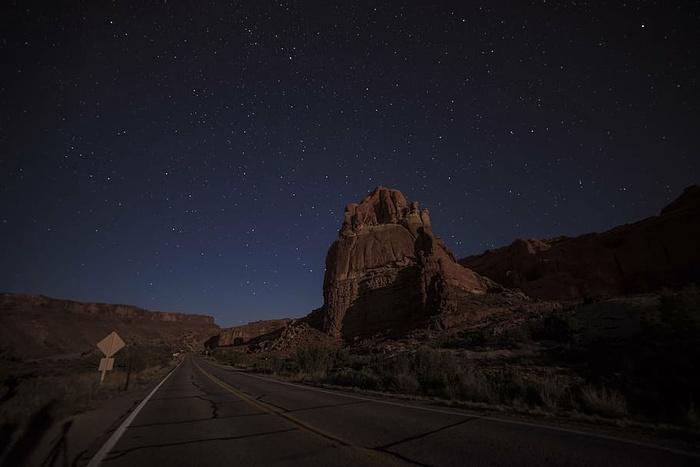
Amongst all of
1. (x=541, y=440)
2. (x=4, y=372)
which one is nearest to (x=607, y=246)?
(x=541, y=440)

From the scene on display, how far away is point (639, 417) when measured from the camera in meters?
6.34

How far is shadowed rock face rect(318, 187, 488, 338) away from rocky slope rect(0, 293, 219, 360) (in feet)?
122

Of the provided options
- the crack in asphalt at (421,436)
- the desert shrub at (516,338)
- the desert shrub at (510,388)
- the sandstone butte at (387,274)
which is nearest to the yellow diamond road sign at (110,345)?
the crack in asphalt at (421,436)

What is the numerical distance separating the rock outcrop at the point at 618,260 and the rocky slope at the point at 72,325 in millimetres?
73091

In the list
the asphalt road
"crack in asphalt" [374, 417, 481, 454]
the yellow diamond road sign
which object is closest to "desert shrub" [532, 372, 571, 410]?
the asphalt road

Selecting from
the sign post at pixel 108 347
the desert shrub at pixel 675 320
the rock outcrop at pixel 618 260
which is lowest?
the sign post at pixel 108 347

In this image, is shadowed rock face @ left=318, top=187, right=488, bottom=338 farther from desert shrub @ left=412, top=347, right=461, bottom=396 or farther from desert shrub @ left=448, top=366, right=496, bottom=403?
desert shrub @ left=448, top=366, right=496, bottom=403

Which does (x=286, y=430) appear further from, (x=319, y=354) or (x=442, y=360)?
(x=319, y=354)

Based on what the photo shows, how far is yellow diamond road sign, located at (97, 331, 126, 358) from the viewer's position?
634 inches

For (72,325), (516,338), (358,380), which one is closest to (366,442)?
(358,380)

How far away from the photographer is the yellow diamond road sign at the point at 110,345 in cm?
1609

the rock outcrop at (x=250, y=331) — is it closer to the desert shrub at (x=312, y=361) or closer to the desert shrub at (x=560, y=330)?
the desert shrub at (x=312, y=361)

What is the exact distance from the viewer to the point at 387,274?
6962 cm

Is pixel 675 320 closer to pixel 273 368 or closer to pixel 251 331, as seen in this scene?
pixel 273 368
